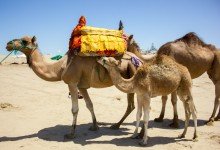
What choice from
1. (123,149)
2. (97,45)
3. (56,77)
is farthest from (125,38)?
(123,149)

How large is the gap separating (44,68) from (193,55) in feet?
14.3

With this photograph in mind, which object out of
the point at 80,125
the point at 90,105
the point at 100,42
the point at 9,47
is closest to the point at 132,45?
the point at 100,42

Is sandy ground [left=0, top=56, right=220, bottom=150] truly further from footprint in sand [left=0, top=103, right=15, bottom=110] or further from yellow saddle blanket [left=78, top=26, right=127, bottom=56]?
yellow saddle blanket [left=78, top=26, right=127, bottom=56]

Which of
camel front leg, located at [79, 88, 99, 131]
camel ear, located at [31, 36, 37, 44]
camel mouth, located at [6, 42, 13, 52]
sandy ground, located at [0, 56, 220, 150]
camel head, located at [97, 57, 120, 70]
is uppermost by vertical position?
camel ear, located at [31, 36, 37, 44]

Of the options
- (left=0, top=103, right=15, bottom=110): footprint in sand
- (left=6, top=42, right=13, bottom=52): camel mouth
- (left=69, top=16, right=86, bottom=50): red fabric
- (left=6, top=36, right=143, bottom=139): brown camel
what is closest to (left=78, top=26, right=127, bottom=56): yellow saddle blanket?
(left=69, top=16, right=86, bottom=50): red fabric

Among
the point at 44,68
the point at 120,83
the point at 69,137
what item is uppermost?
the point at 44,68

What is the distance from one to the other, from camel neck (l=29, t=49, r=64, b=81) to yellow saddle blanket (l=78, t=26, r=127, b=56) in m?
0.76

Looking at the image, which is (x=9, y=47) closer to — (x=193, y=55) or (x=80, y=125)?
(x=80, y=125)

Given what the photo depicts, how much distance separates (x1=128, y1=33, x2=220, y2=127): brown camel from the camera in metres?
7.53

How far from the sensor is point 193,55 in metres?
7.64

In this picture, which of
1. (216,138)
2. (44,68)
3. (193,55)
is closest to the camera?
(216,138)

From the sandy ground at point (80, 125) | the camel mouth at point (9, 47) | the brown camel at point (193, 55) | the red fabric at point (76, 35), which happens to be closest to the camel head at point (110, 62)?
the red fabric at point (76, 35)

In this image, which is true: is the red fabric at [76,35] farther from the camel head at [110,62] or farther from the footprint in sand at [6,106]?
the footprint in sand at [6,106]

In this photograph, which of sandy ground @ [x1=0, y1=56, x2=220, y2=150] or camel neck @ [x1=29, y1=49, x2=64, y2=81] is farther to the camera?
camel neck @ [x1=29, y1=49, x2=64, y2=81]
